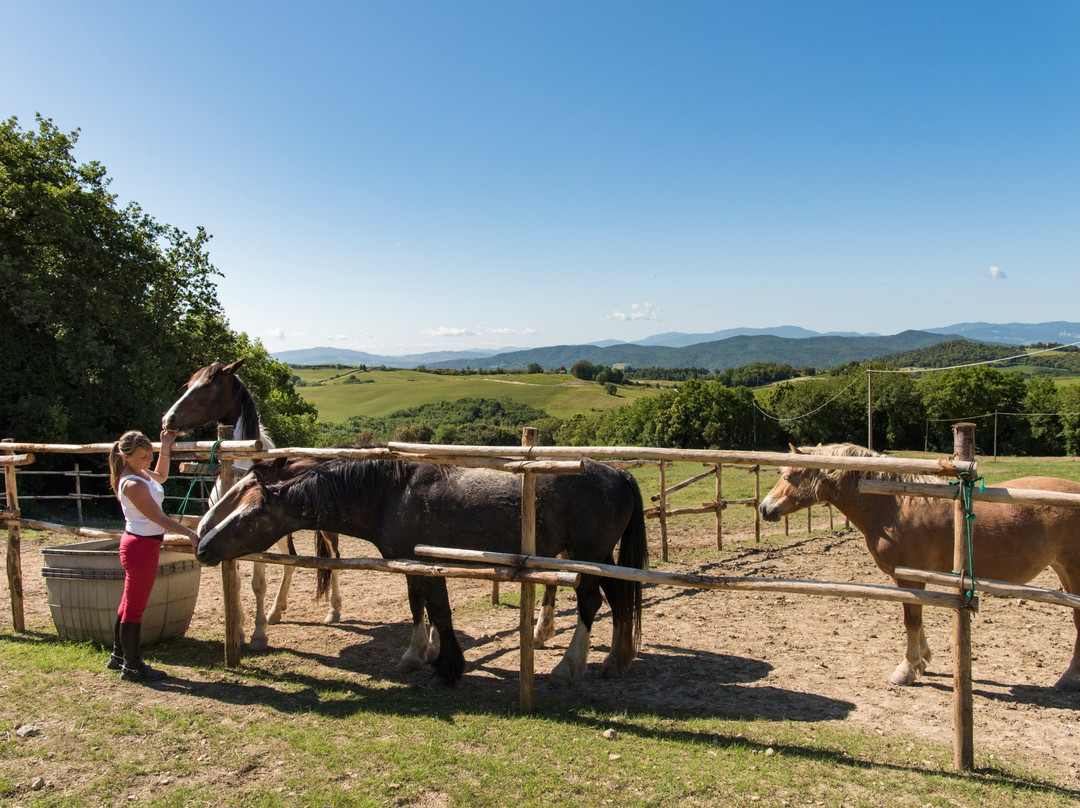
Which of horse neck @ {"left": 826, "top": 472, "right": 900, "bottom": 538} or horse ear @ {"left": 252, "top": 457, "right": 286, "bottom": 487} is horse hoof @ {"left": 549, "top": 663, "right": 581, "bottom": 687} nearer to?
horse neck @ {"left": 826, "top": 472, "right": 900, "bottom": 538}

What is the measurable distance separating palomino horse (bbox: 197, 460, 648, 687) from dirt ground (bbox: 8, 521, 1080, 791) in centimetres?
55

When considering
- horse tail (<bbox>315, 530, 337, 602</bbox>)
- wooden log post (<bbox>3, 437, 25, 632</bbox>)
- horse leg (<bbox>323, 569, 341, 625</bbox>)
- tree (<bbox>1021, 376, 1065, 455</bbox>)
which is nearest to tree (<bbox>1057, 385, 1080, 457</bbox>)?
tree (<bbox>1021, 376, 1065, 455</bbox>)

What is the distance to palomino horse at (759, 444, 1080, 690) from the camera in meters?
5.03

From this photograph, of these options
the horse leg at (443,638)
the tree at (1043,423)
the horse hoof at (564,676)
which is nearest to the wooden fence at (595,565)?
the horse leg at (443,638)

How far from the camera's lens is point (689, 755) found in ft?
12.3

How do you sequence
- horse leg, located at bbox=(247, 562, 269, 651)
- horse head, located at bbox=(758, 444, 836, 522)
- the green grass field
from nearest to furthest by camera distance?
horse leg, located at bbox=(247, 562, 269, 651), horse head, located at bbox=(758, 444, 836, 522), the green grass field

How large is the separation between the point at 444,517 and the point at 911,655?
3943 mm

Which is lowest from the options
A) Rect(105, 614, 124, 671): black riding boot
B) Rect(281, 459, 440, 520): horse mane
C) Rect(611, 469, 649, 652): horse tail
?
Rect(105, 614, 124, 671): black riding boot

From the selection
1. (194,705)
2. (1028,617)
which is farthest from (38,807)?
(1028,617)

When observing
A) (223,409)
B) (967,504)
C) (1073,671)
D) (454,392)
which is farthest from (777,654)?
(454,392)

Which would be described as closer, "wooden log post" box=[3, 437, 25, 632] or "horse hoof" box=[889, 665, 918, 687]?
"horse hoof" box=[889, 665, 918, 687]

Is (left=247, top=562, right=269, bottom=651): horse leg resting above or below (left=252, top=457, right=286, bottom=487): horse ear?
below

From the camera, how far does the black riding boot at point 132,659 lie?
473cm

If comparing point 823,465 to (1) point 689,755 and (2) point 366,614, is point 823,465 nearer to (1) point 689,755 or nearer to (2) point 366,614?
(1) point 689,755
